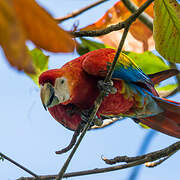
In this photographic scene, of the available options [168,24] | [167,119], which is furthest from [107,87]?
[167,119]

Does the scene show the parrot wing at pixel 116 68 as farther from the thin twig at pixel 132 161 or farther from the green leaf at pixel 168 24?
the green leaf at pixel 168 24

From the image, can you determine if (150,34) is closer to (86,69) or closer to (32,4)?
(86,69)

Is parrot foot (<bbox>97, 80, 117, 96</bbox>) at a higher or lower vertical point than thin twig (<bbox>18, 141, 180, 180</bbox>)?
higher

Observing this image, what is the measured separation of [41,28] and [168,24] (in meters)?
0.48

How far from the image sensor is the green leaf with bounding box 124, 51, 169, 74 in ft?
4.52

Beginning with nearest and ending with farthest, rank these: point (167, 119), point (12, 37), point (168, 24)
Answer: point (12, 37) → point (168, 24) → point (167, 119)

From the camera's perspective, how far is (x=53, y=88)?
97cm

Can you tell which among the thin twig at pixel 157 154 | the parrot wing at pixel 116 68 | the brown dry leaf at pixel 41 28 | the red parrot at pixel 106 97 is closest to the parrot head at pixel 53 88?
the red parrot at pixel 106 97

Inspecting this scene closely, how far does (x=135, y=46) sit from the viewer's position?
4.41 feet

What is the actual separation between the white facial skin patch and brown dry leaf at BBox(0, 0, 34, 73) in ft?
2.82

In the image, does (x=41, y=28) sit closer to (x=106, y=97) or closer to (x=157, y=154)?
(x=157, y=154)

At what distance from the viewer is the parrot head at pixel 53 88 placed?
959 mm

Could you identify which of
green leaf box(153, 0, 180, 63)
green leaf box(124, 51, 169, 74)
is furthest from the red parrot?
green leaf box(153, 0, 180, 63)

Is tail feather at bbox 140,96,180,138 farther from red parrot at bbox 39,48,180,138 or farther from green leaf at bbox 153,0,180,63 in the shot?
green leaf at bbox 153,0,180,63
